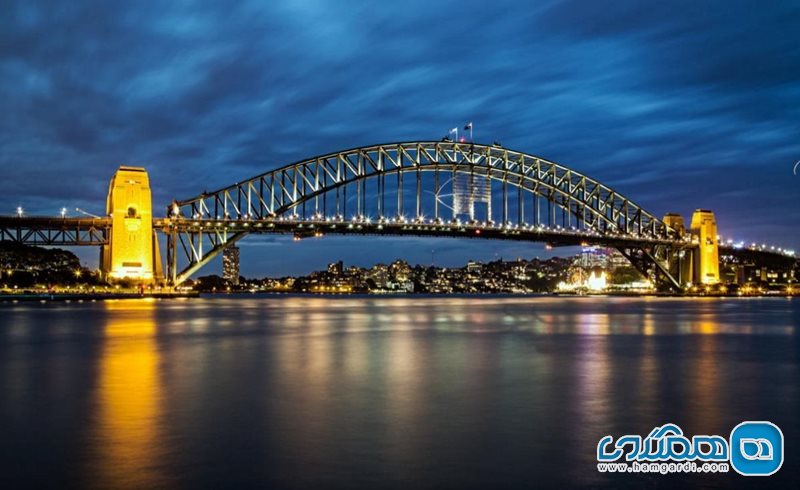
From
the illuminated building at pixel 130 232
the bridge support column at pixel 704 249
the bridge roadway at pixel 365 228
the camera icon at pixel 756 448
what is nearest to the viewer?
the camera icon at pixel 756 448

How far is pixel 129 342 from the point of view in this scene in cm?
2659

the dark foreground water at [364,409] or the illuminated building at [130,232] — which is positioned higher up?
the illuminated building at [130,232]

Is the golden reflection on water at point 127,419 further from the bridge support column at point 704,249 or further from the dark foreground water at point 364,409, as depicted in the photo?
the bridge support column at point 704,249

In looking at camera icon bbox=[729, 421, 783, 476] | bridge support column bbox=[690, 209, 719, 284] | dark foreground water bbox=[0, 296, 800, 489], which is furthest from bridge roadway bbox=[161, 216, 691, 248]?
camera icon bbox=[729, 421, 783, 476]

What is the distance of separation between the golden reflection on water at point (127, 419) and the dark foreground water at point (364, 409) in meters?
0.04

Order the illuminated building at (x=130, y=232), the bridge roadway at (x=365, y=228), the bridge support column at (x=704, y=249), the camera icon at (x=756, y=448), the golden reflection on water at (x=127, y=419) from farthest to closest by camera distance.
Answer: the bridge support column at (x=704, y=249) < the bridge roadway at (x=365, y=228) < the illuminated building at (x=130, y=232) < the camera icon at (x=756, y=448) < the golden reflection on water at (x=127, y=419)

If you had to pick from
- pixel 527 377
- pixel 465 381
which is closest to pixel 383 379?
pixel 465 381

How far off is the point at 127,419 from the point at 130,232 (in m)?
61.5

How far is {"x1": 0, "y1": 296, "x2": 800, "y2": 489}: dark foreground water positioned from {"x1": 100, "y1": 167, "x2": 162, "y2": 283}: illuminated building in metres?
44.7

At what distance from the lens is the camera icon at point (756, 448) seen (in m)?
8.93

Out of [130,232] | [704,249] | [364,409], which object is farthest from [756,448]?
[704,249]

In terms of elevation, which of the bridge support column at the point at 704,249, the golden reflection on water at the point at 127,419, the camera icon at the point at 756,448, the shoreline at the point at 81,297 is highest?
the bridge support column at the point at 704,249

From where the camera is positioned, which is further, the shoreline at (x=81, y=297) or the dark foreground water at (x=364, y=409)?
the shoreline at (x=81, y=297)

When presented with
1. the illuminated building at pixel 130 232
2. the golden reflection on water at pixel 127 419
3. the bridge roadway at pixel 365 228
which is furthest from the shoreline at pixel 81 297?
the golden reflection on water at pixel 127 419
